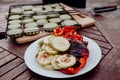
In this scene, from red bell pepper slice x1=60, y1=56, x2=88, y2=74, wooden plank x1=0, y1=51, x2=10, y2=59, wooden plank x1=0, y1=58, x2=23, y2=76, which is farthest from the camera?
wooden plank x1=0, y1=51, x2=10, y2=59

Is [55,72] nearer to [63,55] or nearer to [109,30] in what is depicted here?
[63,55]

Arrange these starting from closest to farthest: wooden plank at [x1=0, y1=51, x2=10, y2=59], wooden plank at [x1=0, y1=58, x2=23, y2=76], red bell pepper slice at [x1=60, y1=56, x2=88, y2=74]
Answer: red bell pepper slice at [x1=60, y1=56, x2=88, y2=74], wooden plank at [x1=0, y1=58, x2=23, y2=76], wooden plank at [x1=0, y1=51, x2=10, y2=59]

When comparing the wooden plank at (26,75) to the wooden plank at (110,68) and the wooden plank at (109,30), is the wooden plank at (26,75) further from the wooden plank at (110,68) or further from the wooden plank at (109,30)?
the wooden plank at (109,30)

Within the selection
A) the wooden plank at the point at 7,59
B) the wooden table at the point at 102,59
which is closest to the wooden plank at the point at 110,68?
the wooden table at the point at 102,59

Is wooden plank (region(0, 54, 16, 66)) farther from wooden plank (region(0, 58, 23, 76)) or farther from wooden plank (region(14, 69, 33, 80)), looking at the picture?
wooden plank (region(14, 69, 33, 80))

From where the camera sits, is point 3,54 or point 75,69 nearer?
point 75,69

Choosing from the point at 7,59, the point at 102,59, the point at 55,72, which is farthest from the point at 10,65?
the point at 102,59

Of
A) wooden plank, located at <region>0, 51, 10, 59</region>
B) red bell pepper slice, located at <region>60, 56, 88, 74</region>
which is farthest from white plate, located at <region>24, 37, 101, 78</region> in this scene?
wooden plank, located at <region>0, 51, 10, 59</region>

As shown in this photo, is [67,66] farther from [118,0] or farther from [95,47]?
[118,0]
